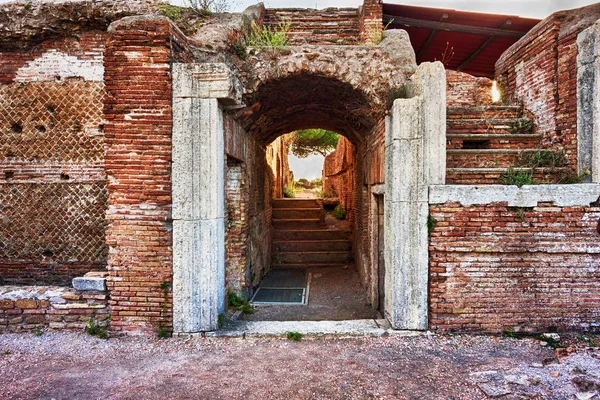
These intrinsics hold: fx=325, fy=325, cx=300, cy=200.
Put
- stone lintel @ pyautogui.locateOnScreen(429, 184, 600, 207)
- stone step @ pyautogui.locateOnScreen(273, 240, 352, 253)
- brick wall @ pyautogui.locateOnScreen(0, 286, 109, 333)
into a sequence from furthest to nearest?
stone step @ pyautogui.locateOnScreen(273, 240, 352, 253) < brick wall @ pyautogui.locateOnScreen(0, 286, 109, 333) < stone lintel @ pyautogui.locateOnScreen(429, 184, 600, 207)

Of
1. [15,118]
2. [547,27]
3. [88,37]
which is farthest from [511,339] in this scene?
[15,118]

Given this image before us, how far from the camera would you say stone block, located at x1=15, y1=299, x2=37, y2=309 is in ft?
14.4

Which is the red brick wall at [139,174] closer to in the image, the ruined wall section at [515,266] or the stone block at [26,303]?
the stone block at [26,303]

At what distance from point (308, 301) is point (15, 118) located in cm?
633

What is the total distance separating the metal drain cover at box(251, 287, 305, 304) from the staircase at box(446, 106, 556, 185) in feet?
12.0

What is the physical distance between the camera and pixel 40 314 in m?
4.41

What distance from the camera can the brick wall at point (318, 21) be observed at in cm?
774

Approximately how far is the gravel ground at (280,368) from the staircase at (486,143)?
223cm

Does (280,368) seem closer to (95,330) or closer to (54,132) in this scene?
(95,330)

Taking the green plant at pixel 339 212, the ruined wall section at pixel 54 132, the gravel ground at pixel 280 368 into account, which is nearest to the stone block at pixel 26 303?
the gravel ground at pixel 280 368

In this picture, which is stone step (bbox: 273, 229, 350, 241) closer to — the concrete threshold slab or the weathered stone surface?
the concrete threshold slab

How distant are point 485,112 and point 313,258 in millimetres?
5667

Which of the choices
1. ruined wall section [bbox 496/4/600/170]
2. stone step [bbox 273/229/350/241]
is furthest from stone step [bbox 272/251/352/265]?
ruined wall section [bbox 496/4/600/170]

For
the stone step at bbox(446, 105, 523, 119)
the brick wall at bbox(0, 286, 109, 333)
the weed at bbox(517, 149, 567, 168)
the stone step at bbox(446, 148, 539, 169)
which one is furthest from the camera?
the stone step at bbox(446, 105, 523, 119)
